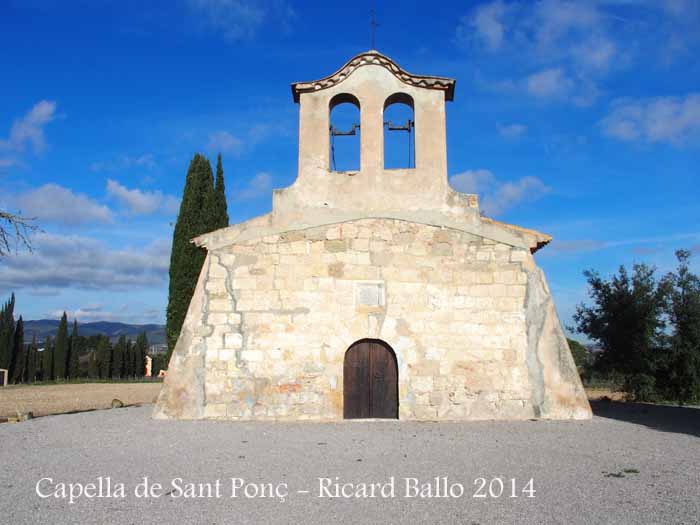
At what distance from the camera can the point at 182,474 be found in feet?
19.4

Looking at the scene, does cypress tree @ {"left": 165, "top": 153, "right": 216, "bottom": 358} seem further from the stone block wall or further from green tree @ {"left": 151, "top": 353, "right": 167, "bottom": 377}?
green tree @ {"left": 151, "top": 353, "right": 167, "bottom": 377}

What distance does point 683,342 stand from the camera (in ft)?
45.4

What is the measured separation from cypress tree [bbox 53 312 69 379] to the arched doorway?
110 ft

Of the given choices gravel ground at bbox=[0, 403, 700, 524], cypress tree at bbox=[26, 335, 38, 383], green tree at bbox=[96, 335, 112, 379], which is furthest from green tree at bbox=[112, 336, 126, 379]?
gravel ground at bbox=[0, 403, 700, 524]

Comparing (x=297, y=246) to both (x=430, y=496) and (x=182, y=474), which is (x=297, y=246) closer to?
(x=182, y=474)

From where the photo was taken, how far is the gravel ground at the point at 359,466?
4.55 m

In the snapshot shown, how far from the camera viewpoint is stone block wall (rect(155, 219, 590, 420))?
34.6ft

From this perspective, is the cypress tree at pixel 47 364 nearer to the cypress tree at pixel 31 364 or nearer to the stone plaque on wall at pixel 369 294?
the cypress tree at pixel 31 364

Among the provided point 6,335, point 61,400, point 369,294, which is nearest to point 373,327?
point 369,294

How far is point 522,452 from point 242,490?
379 cm

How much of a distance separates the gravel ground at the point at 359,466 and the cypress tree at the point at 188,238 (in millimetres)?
9301

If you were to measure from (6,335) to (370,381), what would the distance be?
33143 millimetres

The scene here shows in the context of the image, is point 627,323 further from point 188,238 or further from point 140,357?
point 140,357

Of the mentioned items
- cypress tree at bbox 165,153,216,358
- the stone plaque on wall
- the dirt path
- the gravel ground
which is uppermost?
cypress tree at bbox 165,153,216,358
